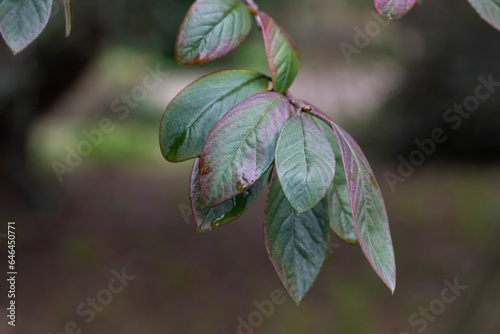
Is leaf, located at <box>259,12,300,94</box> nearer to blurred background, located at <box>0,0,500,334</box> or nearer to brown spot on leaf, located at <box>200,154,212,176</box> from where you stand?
brown spot on leaf, located at <box>200,154,212,176</box>

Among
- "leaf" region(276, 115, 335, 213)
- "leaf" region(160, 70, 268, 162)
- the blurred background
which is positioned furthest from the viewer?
the blurred background

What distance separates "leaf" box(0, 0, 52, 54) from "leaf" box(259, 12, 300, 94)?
0.28m

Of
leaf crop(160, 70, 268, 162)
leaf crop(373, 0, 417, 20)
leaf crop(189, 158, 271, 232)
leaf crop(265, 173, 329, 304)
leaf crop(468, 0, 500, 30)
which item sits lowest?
leaf crop(265, 173, 329, 304)

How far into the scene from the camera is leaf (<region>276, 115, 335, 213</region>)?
47cm

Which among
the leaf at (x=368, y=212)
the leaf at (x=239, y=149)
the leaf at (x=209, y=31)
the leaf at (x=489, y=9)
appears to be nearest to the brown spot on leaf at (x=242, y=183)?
the leaf at (x=239, y=149)

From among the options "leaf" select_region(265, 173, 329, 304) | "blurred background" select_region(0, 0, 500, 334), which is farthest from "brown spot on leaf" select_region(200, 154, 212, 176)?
"blurred background" select_region(0, 0, 500, 334)

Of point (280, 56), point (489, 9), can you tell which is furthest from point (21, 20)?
point (489, 9)

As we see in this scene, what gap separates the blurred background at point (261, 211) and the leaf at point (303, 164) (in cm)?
179

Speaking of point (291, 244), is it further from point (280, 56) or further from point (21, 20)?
point (21, 20)

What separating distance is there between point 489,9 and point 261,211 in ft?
14.0

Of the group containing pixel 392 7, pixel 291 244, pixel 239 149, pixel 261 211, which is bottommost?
pixel 261 211

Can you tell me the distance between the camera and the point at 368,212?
1.75 ft

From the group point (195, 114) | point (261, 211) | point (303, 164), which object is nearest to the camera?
point (303, 164)

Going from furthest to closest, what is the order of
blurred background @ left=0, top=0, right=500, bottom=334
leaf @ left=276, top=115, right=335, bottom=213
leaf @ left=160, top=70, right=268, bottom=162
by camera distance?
1. blurred background @ left=0, top=0, right=500, bottom=334
2. leaf @ left=160, top=70, right=268, bottom=162
3. leaf @ left=276, top=115, right=335, bottom=213
